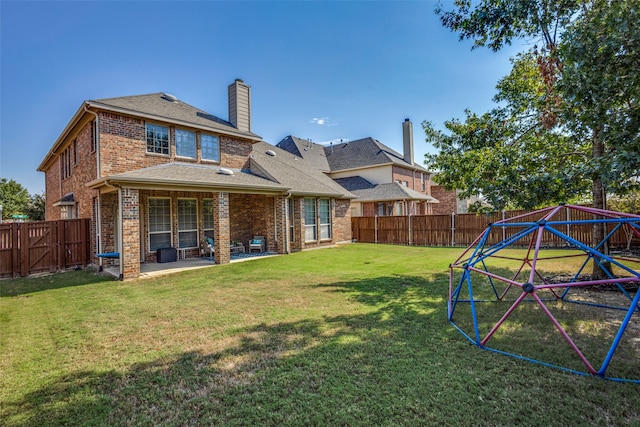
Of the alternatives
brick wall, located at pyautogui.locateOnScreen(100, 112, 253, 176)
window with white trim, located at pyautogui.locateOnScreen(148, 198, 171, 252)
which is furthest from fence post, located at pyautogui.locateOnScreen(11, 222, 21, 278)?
window with white trim, located at pyautogui.locateOnScreen(148, 198, 171, 252)

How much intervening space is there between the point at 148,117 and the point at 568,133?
14005 millimetres

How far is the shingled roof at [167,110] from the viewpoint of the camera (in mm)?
10867

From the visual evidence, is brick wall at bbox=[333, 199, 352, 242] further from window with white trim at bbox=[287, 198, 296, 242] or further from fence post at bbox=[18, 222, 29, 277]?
fence post at bbox=[18, 222, 29, 277]

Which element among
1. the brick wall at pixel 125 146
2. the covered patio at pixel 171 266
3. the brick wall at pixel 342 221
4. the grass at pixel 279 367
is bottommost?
the grass at pixel 279 367

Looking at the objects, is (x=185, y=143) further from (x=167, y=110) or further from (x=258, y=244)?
(x=258, y=244)

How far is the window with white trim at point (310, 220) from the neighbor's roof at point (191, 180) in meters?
2.33

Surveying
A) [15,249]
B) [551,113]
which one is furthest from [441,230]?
[15,249]

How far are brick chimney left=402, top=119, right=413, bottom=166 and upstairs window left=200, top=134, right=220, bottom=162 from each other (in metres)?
18.9

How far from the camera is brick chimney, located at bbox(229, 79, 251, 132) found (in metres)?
15.4

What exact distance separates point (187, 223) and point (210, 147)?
3676mm

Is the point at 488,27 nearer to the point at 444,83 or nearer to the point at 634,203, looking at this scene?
the point at 444,83

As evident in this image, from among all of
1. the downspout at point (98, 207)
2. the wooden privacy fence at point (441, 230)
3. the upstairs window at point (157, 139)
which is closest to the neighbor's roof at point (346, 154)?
the wooden privacy fence at point (441, 230)

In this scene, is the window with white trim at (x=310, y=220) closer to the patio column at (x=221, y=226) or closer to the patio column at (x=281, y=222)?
the patio column at (x=281, y=222)

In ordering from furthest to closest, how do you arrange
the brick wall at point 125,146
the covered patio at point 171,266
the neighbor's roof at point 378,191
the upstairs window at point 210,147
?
1. the neighbor's roof at point 378,191
2. the upstairs window at point 210,147
3. the brick wall at point 125,146
4. the covered patio at point 171,266
